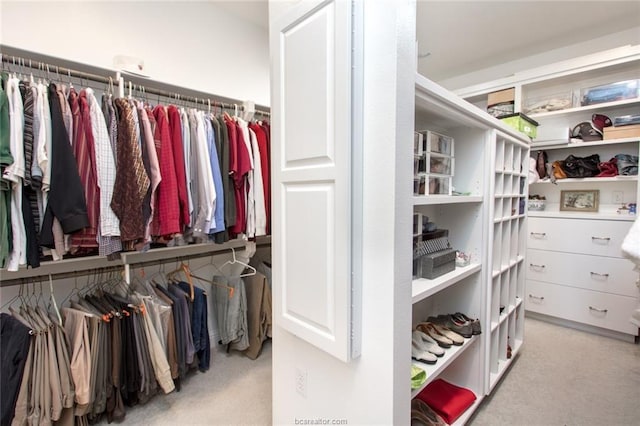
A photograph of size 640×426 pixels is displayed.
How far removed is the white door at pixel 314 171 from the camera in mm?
969

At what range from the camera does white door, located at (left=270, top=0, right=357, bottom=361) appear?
97cm

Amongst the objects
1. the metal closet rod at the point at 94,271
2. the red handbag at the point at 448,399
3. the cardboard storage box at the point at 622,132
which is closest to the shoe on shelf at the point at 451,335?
the red handbag at the point at 448,399

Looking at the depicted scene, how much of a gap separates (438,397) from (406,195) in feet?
4.10

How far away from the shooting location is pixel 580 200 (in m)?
2.90

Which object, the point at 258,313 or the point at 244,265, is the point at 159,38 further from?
the point at 258,313

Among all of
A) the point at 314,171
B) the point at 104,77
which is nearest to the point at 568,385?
the point at 314,171

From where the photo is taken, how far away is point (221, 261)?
2588 millimetres

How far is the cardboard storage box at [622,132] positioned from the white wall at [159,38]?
118 inches

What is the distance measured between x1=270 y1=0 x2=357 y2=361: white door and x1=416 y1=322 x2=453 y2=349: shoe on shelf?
0.70 metres

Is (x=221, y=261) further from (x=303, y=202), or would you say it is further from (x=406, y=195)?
(x=406, y=195)

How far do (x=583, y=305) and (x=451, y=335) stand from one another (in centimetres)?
197

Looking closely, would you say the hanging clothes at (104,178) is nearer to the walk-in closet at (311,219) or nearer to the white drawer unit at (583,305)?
the walk-in closet at (311,219)

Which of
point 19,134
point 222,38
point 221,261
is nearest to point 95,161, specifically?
point 19,134

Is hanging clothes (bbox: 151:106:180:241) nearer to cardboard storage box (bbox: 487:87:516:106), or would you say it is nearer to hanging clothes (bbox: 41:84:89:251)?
hanging clothes (bbox: 41:84:89:251)
